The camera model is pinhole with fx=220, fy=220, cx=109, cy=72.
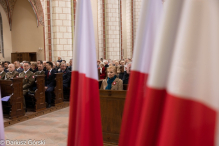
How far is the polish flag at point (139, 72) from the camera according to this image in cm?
128

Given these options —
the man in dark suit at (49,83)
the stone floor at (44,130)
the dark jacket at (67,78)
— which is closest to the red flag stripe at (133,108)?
the stone floor at (44,130)

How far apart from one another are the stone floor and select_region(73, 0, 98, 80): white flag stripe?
2.77 m

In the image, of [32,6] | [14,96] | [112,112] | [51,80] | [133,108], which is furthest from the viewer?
[32,6]

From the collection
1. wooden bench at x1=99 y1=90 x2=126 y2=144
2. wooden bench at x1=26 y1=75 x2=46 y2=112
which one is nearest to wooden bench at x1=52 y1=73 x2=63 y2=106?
wooden bench at x1=26 y1=75 x2=46 y2=112

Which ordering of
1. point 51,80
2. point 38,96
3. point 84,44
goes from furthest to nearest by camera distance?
point 51,80
point 38,96
point 84,44

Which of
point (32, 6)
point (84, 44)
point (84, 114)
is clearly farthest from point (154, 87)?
point (32, 6)

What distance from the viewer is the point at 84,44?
1893mm

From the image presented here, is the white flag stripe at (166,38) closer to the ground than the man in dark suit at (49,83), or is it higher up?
higher up

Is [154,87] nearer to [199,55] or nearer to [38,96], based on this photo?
[199,55]

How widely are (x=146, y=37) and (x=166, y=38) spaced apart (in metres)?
0.52

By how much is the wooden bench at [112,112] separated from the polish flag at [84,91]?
1.97 m

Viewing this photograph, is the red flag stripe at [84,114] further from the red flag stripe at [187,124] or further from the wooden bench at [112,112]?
the wooden bench at [112,112]

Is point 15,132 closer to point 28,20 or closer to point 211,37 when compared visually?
point 211,37

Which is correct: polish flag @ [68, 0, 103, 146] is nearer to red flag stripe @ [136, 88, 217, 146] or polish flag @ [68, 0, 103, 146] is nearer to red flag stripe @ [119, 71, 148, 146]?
red flag stripe @ [119, 71, 148, 146]
